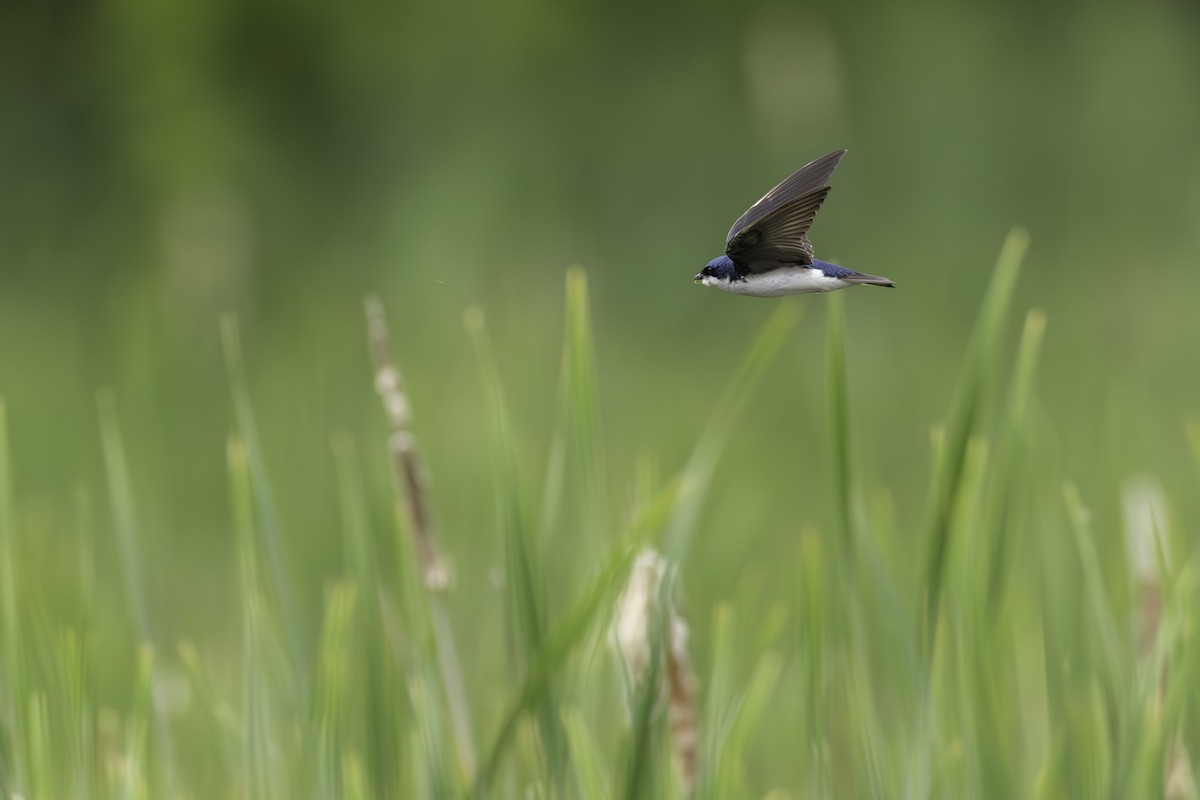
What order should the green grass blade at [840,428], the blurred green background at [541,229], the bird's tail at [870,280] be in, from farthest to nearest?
the blurred green background at [541,229] < the green grass blade at [840,428] < the bird's tail at [870,280]

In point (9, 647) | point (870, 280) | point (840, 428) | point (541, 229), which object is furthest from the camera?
point (541, 229)

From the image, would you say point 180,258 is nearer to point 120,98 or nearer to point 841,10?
point 120,98

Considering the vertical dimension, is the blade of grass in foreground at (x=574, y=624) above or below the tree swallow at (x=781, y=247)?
below

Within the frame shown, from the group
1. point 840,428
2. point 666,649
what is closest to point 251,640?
point 666,649

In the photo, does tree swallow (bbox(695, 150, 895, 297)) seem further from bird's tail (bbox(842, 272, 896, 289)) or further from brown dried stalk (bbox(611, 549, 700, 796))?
brown dried stalk (bbox(611, 549, 700, 796))

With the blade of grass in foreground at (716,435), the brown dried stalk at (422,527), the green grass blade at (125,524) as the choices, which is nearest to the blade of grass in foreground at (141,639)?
the green grass blade at (125,524)

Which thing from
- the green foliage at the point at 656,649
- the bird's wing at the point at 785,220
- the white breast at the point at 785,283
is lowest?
the green foliage at the point at 656,649

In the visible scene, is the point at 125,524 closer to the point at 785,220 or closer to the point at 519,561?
the point at 519,561

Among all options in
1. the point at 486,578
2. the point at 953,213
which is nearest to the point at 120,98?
the point at 953,213

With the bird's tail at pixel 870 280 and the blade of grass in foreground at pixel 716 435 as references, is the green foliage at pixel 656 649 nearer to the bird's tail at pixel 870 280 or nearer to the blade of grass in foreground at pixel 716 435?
the blade of grass in foreground at pixel 716 435
